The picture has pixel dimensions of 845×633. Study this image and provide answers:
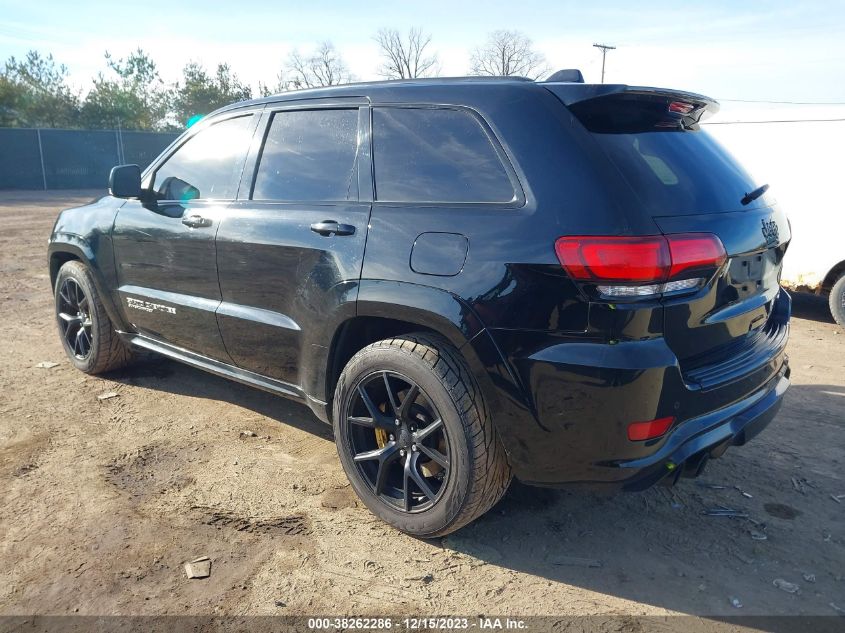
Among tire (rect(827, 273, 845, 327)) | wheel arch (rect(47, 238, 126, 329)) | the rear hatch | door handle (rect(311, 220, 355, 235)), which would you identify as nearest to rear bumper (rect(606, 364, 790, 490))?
the rear hatch

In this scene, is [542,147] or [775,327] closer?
[542,147]

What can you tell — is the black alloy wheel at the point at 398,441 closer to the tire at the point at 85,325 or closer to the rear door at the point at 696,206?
the rear door at the point at 696,206

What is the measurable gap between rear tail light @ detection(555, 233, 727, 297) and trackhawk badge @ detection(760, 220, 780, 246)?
2.19 ft

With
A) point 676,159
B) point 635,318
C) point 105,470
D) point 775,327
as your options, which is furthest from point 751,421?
point 105,470

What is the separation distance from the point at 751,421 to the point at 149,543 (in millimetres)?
2498

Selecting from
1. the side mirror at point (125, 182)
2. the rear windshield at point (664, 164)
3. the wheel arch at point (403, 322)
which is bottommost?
the wheel arch at point (403, 322)

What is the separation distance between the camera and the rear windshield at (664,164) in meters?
2.43

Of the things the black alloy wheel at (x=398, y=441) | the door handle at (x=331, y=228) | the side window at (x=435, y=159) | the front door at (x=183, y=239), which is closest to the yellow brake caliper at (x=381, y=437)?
the black alloy wheel at (x=398, y=441)

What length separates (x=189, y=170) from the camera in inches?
155

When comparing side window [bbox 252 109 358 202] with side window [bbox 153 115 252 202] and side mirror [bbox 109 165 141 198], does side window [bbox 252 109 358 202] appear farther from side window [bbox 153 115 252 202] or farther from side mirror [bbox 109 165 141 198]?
side mirror [bbox 109 165 141 198]

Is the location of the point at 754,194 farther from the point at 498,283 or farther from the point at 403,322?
the point at 403,322

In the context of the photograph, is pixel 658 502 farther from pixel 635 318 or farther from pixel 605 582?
pixel 635 318

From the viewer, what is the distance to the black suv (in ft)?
7.59

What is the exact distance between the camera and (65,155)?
25.2 metres
